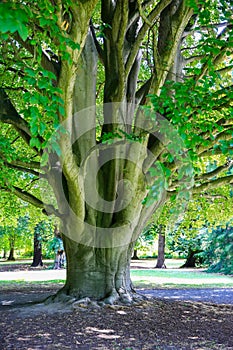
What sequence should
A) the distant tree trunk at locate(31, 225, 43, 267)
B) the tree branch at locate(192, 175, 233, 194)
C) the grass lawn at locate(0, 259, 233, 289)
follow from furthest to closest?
the distant tree trunk at locate(31, 225, 43, 267) < the grass lawn at locate(0, 259, 233, 289) < the tree branch at locate(192, 175, 233, 194)

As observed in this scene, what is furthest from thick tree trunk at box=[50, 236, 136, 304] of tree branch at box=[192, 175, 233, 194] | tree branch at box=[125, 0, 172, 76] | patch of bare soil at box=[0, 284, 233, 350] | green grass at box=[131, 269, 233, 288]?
green grass at box=[131, 269, 233, 288]

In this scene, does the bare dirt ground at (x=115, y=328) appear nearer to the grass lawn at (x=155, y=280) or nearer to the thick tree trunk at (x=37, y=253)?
the grass lawn at (x=155, y=280)

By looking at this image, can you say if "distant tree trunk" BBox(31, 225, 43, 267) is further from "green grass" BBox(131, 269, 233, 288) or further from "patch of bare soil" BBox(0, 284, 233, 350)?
"patch of bare soil" BBox(0, 284, 233, 350)

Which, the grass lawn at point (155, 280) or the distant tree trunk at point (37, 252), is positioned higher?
the distant tree trunk at point (37, 252)

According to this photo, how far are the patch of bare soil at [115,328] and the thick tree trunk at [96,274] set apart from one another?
44 centimetres

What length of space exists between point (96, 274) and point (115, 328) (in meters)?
1.76

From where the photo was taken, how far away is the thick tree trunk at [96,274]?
7.06m

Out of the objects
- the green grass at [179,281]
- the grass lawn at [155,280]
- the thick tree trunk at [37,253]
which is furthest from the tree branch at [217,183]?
the thick tree trunk at [37,253]

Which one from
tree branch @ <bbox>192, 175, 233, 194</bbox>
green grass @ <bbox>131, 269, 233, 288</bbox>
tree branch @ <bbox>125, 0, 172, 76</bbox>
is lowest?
green grass @ <bbox>131, 269, 233, 288</bbox>

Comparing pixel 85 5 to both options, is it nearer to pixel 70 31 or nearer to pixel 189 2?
pixel 70 31

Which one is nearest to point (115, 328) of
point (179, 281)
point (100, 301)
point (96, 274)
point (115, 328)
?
point (115, 328)

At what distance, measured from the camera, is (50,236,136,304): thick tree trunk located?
7.06 metres

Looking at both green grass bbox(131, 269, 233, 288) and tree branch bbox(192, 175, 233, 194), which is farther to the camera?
green grass bbox(131, 269, 233, 288)

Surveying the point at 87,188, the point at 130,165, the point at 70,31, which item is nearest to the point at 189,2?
the point at 70,31
